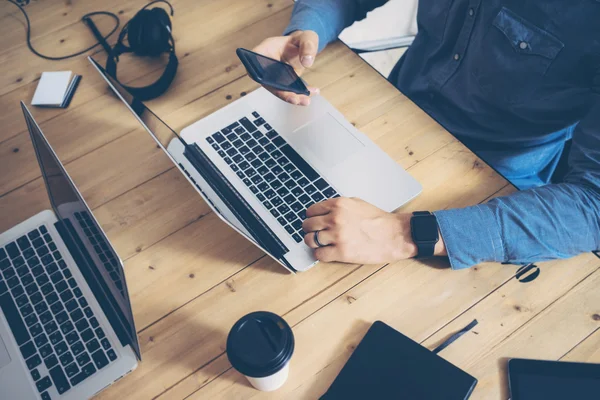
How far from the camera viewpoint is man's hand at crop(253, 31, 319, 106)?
0.99 meters

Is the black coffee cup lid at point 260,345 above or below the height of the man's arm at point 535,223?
below

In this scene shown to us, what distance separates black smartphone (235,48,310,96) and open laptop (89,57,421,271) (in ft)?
0.23

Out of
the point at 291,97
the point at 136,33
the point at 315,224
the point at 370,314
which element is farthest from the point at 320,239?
the point at 136,33

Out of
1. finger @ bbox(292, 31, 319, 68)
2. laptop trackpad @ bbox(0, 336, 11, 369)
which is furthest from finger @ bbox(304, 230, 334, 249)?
laptop trackpad @ bbox(0, 336, 11, 369)

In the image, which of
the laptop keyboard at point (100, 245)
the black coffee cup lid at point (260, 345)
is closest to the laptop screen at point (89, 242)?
the laptop keyboard at point (100, 245)

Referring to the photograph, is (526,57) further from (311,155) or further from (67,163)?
(67,163)

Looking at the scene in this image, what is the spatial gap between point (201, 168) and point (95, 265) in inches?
10.3

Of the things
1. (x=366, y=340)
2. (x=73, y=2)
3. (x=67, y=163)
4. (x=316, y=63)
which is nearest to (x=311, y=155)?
(x=316, y=63)

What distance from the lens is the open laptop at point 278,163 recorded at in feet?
2.81

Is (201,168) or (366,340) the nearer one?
(366,340)

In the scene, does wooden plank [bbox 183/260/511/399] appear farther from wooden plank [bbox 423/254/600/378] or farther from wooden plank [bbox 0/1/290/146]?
wooden plank [bbox 0/1/290/146]

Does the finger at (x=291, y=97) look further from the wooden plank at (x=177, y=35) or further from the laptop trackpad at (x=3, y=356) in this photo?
the laptop trackpad at (x=3, y=356)

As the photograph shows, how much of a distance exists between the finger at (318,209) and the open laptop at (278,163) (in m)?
0.03

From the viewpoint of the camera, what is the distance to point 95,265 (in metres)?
0.80
